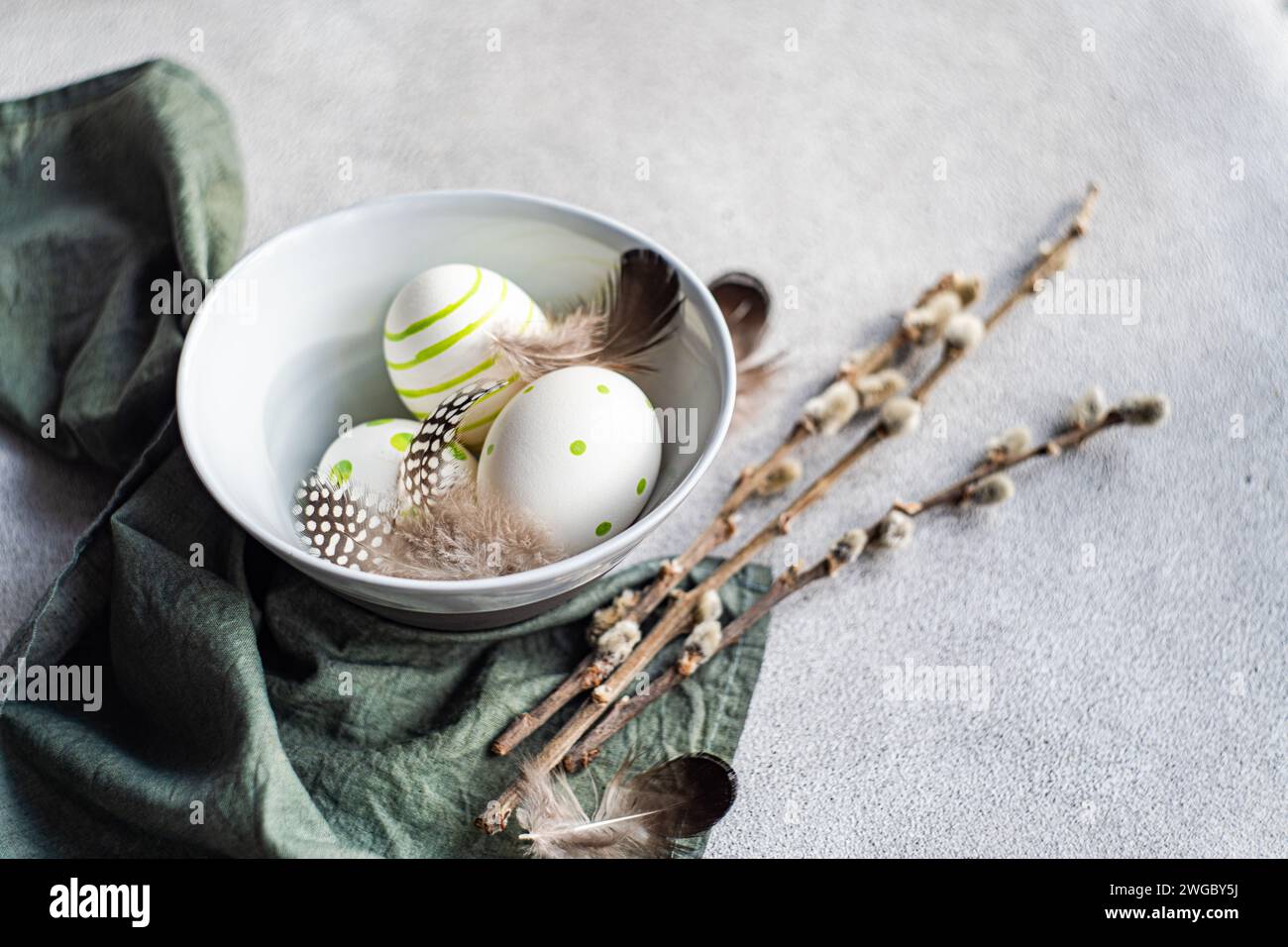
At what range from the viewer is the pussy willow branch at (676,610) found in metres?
0.69

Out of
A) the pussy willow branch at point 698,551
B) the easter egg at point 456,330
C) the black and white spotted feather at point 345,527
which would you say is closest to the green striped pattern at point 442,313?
the easter egg at point 456,330

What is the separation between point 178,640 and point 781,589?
1.32 feet

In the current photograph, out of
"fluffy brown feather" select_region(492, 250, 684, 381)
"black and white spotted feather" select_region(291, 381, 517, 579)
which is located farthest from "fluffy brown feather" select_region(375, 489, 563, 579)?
"fluffy brown feather" select_region(492, 250, 684, 381)

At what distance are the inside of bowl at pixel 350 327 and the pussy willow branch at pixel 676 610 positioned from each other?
11cm

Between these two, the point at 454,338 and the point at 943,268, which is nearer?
the point at 454,338

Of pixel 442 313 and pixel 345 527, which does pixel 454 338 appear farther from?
pixel 345 527

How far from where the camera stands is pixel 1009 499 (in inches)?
33.8

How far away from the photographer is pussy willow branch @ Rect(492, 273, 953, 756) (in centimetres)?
71

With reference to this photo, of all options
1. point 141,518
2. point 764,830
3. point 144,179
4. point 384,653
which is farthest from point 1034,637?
point 144,179

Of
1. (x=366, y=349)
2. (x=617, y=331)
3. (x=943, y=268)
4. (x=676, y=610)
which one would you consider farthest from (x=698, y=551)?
(x=943, y=268)

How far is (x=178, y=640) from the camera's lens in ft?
2.22

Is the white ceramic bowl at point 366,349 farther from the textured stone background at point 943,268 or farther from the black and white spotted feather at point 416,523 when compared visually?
the textured stone background at point 943,268

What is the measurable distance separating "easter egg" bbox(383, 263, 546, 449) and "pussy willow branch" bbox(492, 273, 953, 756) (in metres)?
0.17

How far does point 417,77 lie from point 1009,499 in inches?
30.1
